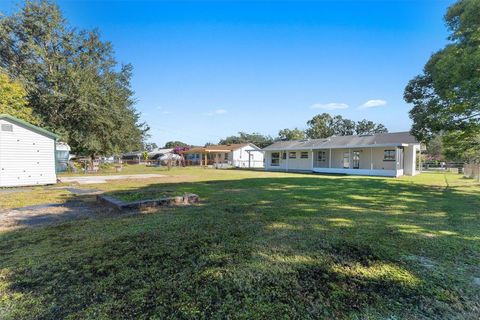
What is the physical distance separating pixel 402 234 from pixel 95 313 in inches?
185

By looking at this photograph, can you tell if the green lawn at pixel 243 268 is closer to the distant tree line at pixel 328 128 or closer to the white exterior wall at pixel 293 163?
the white exterior wall at pixel 293 163

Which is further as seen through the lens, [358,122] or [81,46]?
[358,122]

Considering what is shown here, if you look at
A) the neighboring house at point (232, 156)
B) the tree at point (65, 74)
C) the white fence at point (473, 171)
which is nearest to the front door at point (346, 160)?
the white fence at point (473, 171)

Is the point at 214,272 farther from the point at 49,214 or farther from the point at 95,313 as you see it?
the point at 49,214

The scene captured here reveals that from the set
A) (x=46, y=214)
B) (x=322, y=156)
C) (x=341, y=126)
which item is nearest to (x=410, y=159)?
(x=322, y=156)

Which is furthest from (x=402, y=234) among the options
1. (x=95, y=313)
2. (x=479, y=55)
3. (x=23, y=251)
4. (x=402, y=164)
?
(x=402, y=164)

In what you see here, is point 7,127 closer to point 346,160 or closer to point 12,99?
point 12,99

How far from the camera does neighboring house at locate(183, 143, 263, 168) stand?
126ft

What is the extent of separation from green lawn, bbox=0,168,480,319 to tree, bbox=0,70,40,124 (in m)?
16.2

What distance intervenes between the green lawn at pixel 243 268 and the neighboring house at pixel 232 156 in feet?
106

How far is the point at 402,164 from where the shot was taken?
20.9 m

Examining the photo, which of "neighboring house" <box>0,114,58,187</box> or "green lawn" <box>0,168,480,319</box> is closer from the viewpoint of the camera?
"green lawn" <box>0,168,480,319</box>

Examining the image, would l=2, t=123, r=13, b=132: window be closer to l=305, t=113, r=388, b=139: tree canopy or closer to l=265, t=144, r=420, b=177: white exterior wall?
l=265, t=144, r=420, b=177: white exterior wall

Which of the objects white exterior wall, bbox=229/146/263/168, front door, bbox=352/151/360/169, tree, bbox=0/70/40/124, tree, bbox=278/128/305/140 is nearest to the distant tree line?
tree, bbox=278/128/305/140
